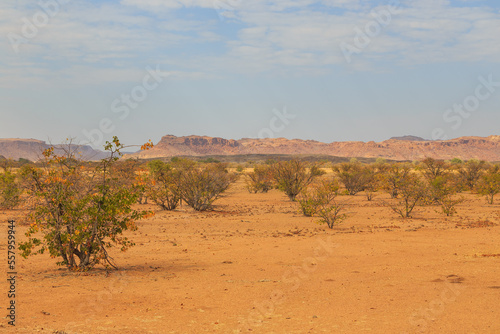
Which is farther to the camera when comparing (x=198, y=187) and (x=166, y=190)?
(x=198, y=187)

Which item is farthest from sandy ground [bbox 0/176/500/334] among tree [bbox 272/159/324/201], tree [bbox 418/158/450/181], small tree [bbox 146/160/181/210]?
tree [bbox 418/158/450/181]

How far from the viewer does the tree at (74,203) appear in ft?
31.0

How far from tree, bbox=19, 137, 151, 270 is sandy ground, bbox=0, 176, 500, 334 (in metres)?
0.69

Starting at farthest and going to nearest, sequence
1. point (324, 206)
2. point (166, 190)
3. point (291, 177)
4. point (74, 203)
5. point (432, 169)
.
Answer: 1. point (432, 169)
2. point (291, 177)
3. point (166, 190)
4. point (324, 206)
5. point (74, 203)

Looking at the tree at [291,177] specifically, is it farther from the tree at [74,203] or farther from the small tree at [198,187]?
the tree at [74,203]

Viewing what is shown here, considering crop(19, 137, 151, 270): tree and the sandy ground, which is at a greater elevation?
crop(19, 137, 151, 270): tree

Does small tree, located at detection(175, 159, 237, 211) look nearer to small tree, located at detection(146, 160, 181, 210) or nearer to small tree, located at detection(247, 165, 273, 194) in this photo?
small tree, located at detection(146, 160, 181, 210)

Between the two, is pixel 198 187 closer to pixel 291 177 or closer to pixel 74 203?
pixel 291 177

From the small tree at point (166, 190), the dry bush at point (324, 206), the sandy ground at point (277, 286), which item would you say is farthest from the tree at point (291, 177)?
the sandy ground at point (277, 286)

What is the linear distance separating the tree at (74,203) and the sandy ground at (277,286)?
0.69 meters

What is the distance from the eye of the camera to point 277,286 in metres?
8.91

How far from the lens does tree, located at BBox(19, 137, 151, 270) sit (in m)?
9.46

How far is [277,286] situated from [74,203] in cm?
464

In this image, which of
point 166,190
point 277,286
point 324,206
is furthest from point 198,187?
point 277,286
